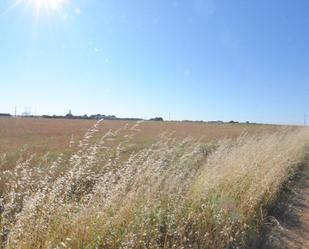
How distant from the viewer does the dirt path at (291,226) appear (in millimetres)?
5766

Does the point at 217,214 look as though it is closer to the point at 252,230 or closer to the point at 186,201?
the point at 186,201

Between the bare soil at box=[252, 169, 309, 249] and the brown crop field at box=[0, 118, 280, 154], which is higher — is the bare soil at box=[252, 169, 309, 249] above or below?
below

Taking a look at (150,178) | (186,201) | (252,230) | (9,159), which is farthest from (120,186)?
(9,159)

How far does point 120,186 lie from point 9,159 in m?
9.99

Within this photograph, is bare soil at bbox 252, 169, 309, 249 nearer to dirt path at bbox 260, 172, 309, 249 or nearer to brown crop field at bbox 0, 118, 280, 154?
dirt path at bbox 260, 172, 309, 249

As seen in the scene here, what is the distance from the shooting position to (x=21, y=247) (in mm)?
3541

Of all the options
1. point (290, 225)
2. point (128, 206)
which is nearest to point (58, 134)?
point (290, 225)

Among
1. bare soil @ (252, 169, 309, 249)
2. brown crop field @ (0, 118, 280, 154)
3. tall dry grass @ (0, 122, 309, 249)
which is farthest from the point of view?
brown crop field @ (0, 118, 280, 154)

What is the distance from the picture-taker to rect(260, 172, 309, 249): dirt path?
5766mm

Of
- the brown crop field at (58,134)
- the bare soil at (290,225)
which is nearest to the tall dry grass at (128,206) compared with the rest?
the bare soil at (290,225)

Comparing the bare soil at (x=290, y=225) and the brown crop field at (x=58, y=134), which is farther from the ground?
the brown crop field at (x=58, y=134)

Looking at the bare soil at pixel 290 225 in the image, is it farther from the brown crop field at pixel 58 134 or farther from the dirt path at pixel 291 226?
the brown crop field at pixel 58 134

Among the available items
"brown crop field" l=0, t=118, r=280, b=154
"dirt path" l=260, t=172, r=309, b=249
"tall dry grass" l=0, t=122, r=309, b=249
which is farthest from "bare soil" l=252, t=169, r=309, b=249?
"brown crop field" l=0, t=118, r=280, b=154

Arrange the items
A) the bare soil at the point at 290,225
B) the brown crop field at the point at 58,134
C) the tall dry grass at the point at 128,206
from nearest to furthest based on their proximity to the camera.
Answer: the tall dry grass at the point at 128,206 < the bare soil at the point at 290,225 < the brown crop field at the point at 58,134
